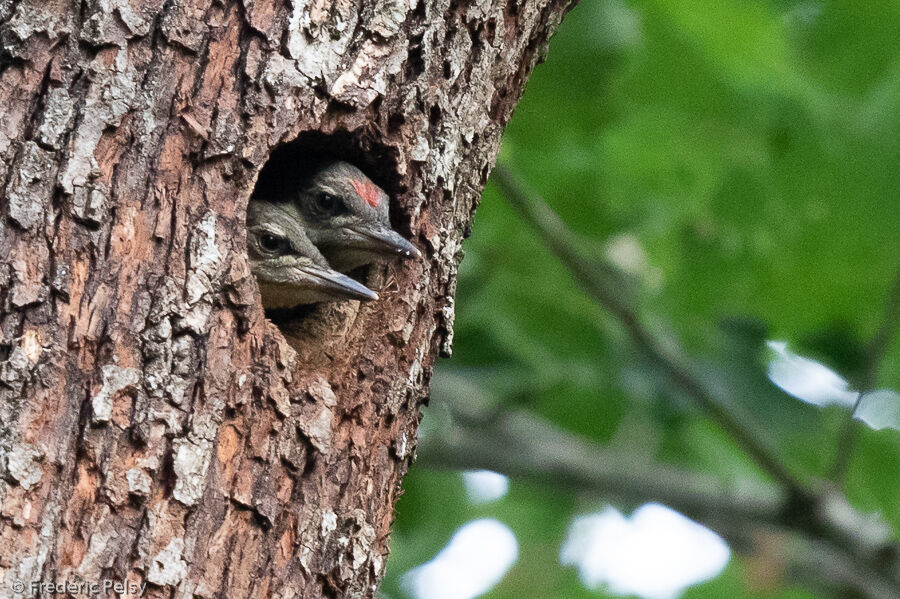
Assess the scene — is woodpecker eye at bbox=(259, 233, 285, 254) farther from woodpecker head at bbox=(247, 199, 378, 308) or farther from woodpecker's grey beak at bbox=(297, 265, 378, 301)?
woodpecker's grey beak at bbox=(297, 265, 378, 301)

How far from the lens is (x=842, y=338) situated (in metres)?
7.52

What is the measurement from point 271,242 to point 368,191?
2.12 ft

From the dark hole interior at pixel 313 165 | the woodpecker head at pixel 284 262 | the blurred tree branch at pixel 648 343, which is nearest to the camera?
the dark hole interior at pixel 313 165

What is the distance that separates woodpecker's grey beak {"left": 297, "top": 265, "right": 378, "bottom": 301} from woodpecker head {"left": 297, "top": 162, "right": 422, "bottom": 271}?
0.17 metres

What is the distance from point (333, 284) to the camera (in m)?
4.50

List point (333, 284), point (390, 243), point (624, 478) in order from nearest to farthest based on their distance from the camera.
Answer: point (390, 243), point (333, 284), point (624, 478)

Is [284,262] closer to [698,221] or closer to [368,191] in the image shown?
[368,191]

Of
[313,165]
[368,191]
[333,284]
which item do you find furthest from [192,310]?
[313,165]

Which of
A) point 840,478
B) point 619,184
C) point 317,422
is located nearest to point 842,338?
point 840,478

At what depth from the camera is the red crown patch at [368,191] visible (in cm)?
450

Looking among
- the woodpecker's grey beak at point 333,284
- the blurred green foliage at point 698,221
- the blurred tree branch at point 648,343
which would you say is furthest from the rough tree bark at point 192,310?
the blurred tree branch at point 648,343

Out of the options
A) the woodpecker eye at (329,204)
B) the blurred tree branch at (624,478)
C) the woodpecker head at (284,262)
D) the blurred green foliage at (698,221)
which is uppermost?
the blurred green foliage at (698,221)

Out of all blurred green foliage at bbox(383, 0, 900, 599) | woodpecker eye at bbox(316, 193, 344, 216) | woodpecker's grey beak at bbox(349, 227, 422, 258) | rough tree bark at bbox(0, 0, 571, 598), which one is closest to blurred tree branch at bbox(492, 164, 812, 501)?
blurred green foliage at bbox(383, 0, 900, 599)

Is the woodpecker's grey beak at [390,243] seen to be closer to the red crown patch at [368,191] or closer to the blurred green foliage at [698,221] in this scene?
the red crown patch at [368,191]
